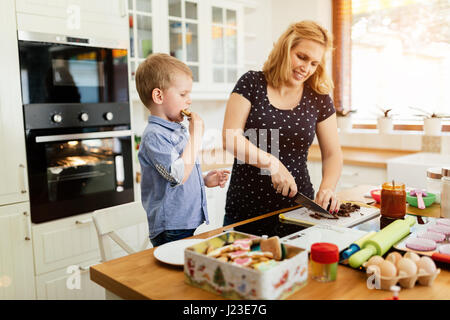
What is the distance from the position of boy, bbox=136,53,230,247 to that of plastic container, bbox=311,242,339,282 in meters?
0.47

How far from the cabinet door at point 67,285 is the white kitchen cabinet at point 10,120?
0.43 m

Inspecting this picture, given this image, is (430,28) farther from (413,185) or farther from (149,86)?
(149,86)

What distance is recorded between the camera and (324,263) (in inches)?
34.0

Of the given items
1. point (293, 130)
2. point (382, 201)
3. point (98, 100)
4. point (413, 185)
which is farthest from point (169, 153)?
point (413, 185)

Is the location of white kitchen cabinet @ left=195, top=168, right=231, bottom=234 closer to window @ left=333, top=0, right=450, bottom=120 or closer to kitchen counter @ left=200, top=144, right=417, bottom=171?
kitchen counter @ left=200, top=144, right=417, bottom=171

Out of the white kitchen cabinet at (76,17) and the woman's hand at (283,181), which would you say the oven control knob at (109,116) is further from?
the woman's hand at (283,181)

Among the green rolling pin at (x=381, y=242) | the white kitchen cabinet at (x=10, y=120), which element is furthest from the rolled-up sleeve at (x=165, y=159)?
the white kitchen cabinet at (x=10, y=120)

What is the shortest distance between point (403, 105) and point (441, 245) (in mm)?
2403

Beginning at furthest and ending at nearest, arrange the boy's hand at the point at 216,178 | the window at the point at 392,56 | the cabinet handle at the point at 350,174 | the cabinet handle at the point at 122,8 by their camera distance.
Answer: the window at the point at 392,56 < the cabinet handle at the point at 350,174 < the cabinet handle at the point at 122,8 < the boy's hand at the point at 216,178

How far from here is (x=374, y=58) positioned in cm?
330

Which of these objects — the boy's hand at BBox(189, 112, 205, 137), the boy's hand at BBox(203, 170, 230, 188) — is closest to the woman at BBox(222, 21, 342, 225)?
the boy's hand at BBox(203, 170, 230, 188)

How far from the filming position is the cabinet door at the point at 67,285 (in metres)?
2.10

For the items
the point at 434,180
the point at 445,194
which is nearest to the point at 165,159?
the point at 445,194

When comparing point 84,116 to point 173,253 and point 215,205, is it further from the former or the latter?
point 173,253
